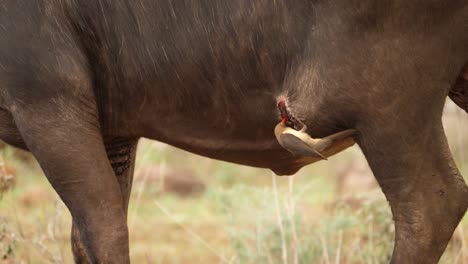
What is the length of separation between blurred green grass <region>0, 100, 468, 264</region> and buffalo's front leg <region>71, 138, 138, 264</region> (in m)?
0.71

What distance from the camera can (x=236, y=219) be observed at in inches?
292

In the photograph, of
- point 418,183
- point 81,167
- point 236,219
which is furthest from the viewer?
point 236,219

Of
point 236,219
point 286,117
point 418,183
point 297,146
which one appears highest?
point 236,219

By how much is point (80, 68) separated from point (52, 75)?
0.11 meters

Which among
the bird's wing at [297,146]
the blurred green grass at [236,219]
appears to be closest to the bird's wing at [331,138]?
the bird's wing at [297,146]

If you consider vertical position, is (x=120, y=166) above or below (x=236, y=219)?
below

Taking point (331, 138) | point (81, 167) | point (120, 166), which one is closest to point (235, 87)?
point (331, 138)

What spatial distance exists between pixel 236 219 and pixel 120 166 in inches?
117

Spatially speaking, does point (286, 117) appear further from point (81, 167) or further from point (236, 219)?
point (236, 219)

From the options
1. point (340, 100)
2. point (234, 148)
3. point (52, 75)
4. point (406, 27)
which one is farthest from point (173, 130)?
point (406, 27)

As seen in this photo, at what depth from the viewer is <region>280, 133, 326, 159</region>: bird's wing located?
3527 mm

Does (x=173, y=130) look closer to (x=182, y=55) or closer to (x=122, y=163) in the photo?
Answer: (x=182, y=55)

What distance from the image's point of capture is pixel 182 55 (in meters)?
3.76

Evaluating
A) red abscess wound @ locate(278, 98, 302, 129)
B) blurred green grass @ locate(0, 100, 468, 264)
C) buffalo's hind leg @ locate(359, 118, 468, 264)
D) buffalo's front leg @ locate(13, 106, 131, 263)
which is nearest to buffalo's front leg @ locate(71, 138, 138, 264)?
buffalo's front leg @ locate(13, 106, 131, 263)
